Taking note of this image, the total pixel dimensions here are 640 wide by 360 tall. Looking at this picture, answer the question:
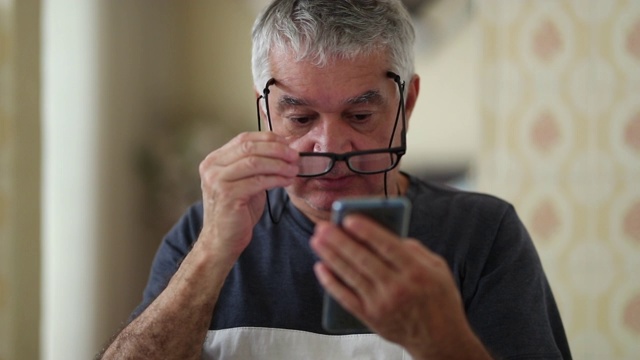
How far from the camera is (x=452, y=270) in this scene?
4.58ft

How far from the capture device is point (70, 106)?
2471 mm

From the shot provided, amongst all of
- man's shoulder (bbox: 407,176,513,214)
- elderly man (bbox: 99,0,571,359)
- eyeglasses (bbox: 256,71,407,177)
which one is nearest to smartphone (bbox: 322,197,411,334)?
elderly man (bbox: 99,0,571,359)

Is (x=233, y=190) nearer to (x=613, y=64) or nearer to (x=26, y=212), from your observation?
(x=26, y=212)

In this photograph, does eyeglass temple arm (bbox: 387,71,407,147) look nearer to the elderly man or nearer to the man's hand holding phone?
the elderly man

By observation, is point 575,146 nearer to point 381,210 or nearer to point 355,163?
point 355,163

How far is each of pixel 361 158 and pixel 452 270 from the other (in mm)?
277

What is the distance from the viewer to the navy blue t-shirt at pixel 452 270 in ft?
4.30

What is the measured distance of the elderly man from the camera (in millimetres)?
1263

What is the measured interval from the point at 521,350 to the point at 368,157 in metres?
0.43

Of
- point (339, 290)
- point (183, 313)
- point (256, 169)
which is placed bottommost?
point (183, 313)

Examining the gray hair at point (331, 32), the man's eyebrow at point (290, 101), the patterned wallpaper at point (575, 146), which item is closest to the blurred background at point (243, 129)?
the patterned wallpaper at point (575, 146)

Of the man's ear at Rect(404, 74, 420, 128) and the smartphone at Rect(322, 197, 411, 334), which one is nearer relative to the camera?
the smartphone at Rect(322, 197, 411, 334)

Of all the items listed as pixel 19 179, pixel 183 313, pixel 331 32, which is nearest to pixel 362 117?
pixel 331 32

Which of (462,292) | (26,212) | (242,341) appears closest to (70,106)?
(26,212)
